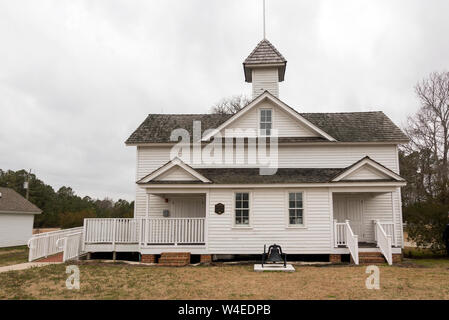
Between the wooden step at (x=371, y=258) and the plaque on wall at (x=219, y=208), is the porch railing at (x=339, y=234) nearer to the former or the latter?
the wooden step at (x=371, y=258)

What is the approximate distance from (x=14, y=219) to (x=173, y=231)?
19155mm

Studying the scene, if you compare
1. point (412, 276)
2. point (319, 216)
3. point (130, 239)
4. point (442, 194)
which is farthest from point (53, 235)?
point (442, 194)

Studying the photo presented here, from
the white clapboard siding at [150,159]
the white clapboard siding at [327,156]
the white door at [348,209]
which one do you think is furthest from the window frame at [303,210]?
the white clapboard siding at [150,159]

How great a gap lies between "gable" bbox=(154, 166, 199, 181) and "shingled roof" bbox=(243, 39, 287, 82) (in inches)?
323

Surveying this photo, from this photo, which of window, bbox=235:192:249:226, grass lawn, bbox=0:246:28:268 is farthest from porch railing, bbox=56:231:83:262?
window, bbox=235:192:249:226

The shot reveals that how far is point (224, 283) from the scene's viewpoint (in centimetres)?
923

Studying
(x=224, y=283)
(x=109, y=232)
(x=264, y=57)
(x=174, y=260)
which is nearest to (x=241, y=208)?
(x=174, y=260)

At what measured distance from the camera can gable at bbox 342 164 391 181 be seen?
539 inches

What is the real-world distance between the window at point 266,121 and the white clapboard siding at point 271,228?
3725 mm

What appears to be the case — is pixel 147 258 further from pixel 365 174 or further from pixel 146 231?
pixel 365 174

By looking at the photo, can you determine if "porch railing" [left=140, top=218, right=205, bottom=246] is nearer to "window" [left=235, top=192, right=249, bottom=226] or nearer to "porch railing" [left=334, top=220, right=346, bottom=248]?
"window" [left=235, top=192, right=249, bottom=226]

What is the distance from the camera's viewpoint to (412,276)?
1012 centimetres

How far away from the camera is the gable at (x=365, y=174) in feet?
45.0

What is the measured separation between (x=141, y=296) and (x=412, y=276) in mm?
8388
